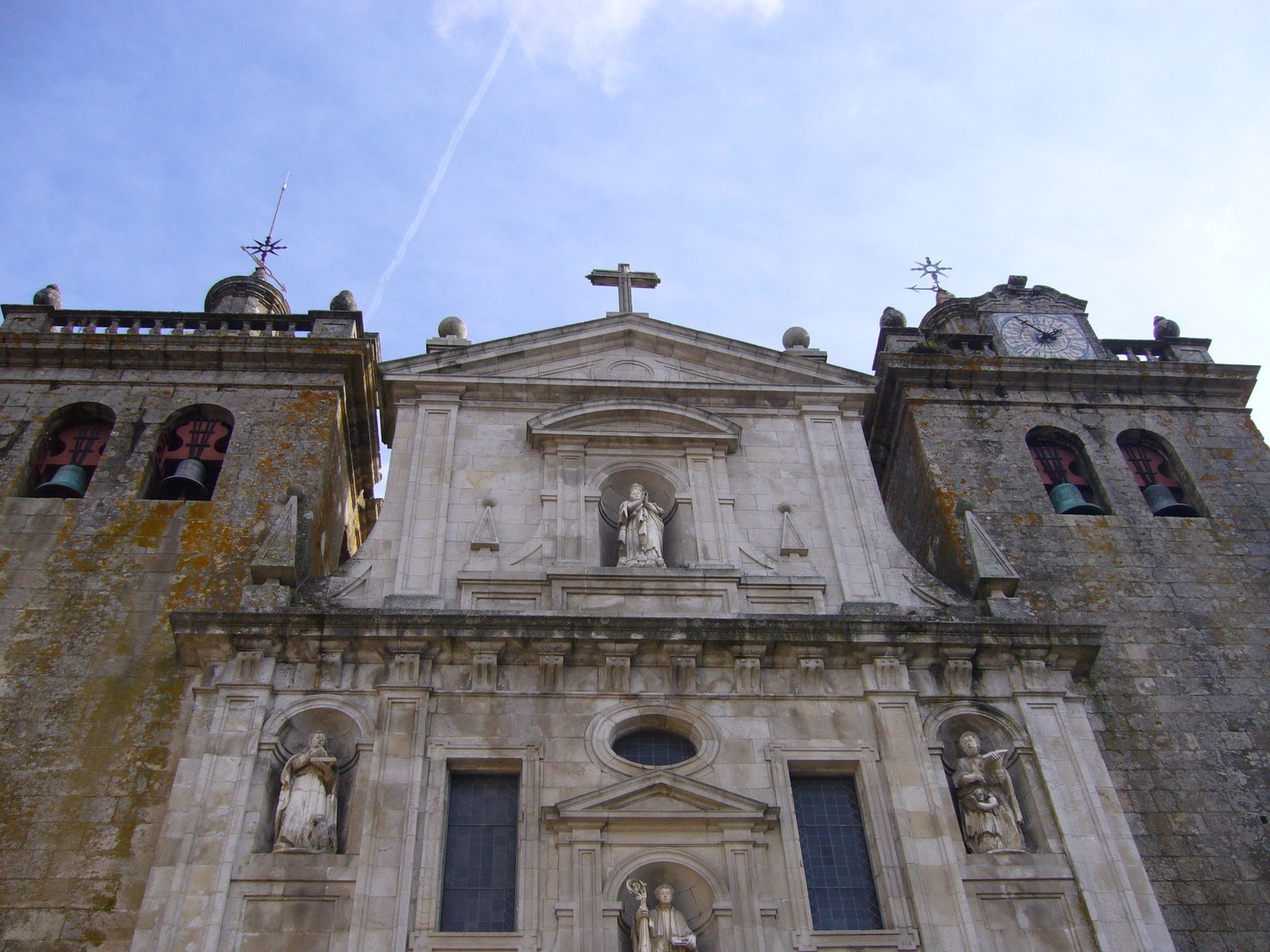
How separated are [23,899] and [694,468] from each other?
29.4 ft

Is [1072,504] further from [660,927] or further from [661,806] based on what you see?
[660,927]

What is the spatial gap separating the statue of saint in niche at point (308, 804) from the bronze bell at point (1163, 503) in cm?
1169

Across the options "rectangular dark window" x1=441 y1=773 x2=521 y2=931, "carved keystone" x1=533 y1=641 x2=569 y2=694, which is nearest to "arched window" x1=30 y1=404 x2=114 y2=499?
"carved keystone" x1=533 y1=641 x2=569 y2=694

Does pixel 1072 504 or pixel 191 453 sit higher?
pixel 191 453

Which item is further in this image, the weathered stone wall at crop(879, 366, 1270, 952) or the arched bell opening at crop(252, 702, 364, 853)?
the weathered stone wall at crop(879, 366, 1270, 952)

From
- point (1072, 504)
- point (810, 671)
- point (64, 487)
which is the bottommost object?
point (810, 671)

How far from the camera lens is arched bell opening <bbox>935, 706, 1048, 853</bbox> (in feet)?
44.5

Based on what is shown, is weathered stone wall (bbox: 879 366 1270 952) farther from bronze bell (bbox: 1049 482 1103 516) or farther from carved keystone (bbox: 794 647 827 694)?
carved keystone (bbox: 794 647 827 694)

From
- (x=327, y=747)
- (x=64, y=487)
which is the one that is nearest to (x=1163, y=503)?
(x=327, y=747)

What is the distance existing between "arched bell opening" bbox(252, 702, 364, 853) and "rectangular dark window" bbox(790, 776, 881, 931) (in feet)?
14.8

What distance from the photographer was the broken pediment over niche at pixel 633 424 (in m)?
17.3

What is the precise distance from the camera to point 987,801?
13.6m

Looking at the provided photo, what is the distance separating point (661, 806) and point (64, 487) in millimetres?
9089

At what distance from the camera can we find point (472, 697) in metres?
14.0
